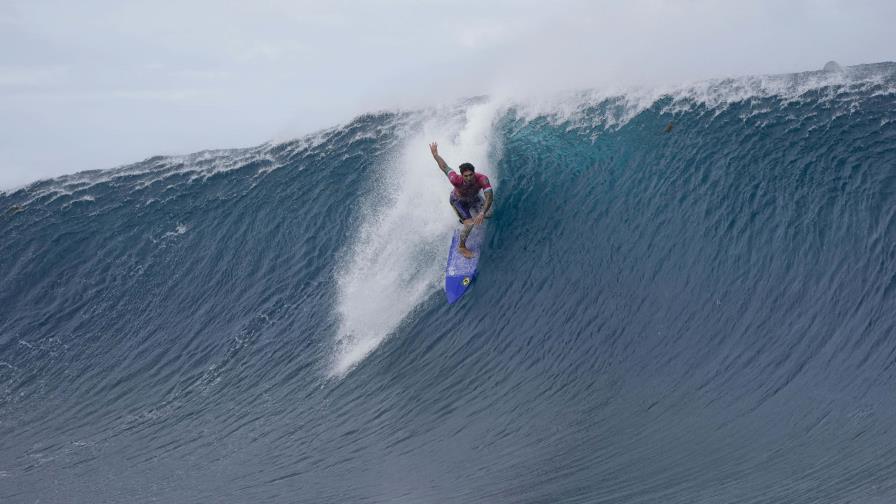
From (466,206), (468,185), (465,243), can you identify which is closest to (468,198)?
(466,206)

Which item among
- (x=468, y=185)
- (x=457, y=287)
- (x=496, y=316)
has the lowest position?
(x=496, y=316)

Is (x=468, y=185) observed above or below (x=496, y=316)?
above

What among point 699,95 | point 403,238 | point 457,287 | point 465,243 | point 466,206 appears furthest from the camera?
point 699,95

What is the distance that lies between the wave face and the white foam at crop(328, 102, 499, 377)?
0.15 feet

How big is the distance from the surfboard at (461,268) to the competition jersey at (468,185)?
57cm

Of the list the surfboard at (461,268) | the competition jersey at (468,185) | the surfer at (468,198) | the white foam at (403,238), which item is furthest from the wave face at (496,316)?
the competition jersey at (468,185)

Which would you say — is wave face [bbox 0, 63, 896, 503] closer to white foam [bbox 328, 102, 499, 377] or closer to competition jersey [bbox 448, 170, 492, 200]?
white foam [bbox 328, 102, 499, 377]

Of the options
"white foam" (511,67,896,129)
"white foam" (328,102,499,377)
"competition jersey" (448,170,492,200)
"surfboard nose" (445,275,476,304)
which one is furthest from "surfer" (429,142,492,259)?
"white foam" (511,67,896,129)

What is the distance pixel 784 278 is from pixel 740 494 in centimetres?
346

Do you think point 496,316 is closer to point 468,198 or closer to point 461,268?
point 461,268

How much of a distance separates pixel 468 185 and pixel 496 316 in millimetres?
1980

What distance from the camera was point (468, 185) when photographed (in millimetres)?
12055

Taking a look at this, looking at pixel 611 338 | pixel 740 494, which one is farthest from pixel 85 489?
pixel 740 494

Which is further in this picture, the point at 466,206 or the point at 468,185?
the point at 466,206
